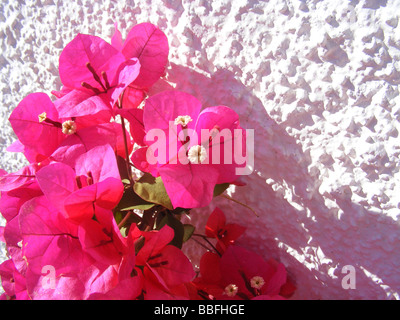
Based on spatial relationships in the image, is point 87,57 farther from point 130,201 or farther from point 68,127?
point 130,201

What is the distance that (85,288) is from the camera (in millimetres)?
431

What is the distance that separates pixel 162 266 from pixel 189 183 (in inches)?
4.6

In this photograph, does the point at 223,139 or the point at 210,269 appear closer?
the point at 223,139

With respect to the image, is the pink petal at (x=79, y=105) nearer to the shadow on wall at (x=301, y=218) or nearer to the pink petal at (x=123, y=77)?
A: the pink petal at (x=123, y=77)

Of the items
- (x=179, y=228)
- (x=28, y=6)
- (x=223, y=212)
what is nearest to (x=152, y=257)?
(x=179, y=228)

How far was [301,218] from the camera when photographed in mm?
523

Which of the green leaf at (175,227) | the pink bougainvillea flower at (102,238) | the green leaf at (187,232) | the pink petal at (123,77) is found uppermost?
the pink petal at (123,77)

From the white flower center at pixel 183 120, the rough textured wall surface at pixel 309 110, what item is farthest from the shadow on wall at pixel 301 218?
the white flower center at pixel 183 120

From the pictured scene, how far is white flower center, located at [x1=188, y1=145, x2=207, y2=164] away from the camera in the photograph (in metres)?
0.42

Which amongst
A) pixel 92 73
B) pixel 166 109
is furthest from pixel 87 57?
pixel 166 109

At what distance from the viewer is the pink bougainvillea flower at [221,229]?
1.87 ft

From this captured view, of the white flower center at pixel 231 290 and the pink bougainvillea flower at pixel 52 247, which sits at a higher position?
the pink bougainvillea flower at pixel 52 247

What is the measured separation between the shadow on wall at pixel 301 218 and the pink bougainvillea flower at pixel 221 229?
0.03 metres

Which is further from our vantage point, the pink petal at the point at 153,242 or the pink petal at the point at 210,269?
the pink petal at the point at 210,269
